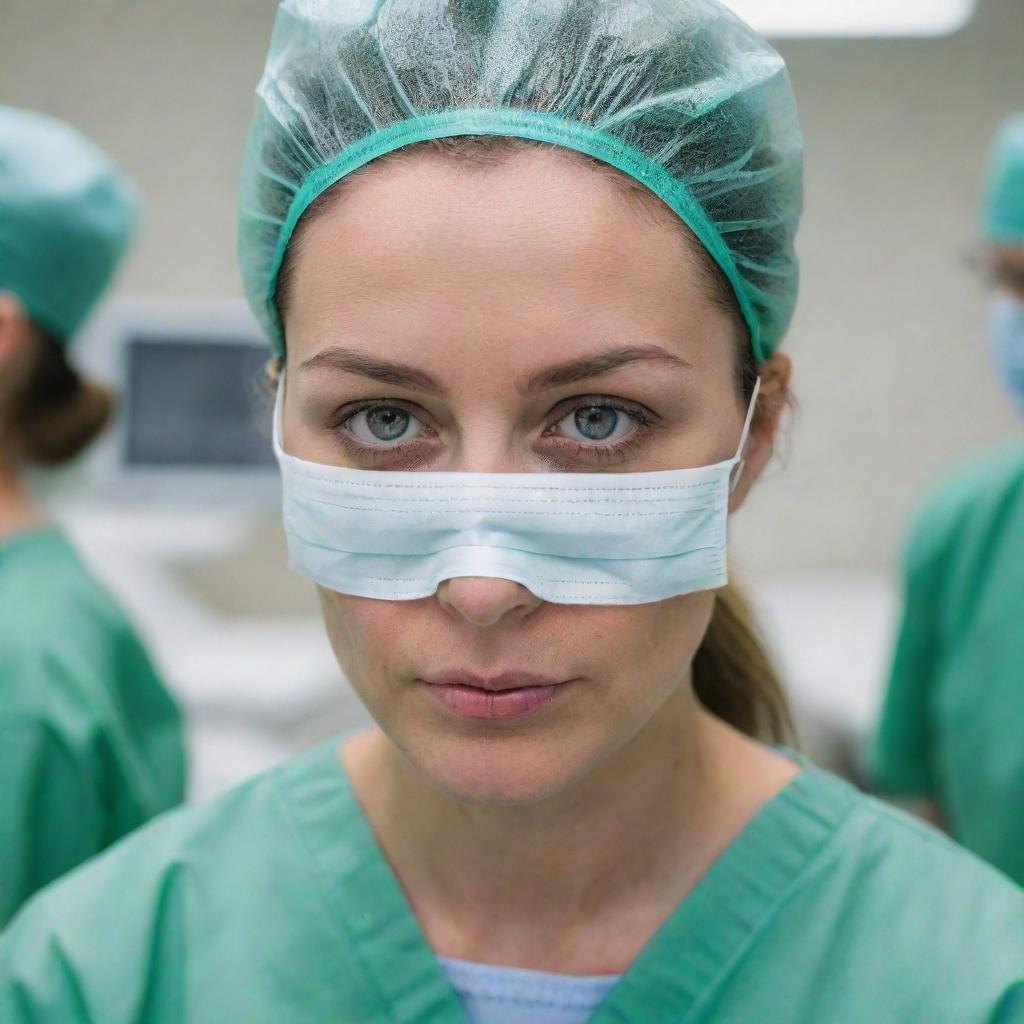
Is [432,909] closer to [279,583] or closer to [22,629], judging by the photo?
[22,629]

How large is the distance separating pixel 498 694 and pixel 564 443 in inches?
7.5

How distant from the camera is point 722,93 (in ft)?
2.96

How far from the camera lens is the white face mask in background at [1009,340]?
1969 millimetres

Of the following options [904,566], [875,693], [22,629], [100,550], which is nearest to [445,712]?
[22,629]

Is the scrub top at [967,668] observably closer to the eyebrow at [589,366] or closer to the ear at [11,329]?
the eyebrow at [589,366]

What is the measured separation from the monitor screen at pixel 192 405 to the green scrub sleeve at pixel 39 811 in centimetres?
123

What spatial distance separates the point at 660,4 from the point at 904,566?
1.36m

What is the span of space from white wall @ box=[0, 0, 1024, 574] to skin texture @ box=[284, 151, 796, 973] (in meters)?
1.97

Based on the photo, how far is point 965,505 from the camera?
6.49ft

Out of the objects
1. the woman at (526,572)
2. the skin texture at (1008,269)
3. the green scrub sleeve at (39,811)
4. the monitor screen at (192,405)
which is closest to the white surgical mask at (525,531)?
the woman at (526,572)

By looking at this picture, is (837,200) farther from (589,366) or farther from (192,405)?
(589,366)

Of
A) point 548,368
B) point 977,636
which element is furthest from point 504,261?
point 977,636

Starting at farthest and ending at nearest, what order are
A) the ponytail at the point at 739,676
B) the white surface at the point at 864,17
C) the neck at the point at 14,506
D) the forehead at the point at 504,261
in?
the white surface at the point at 864,17, the neck at the point at 14,506, the ponytail at the point at 739,676, the forehead at the point at 504,261

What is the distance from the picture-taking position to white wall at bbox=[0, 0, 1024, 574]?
104 inches
